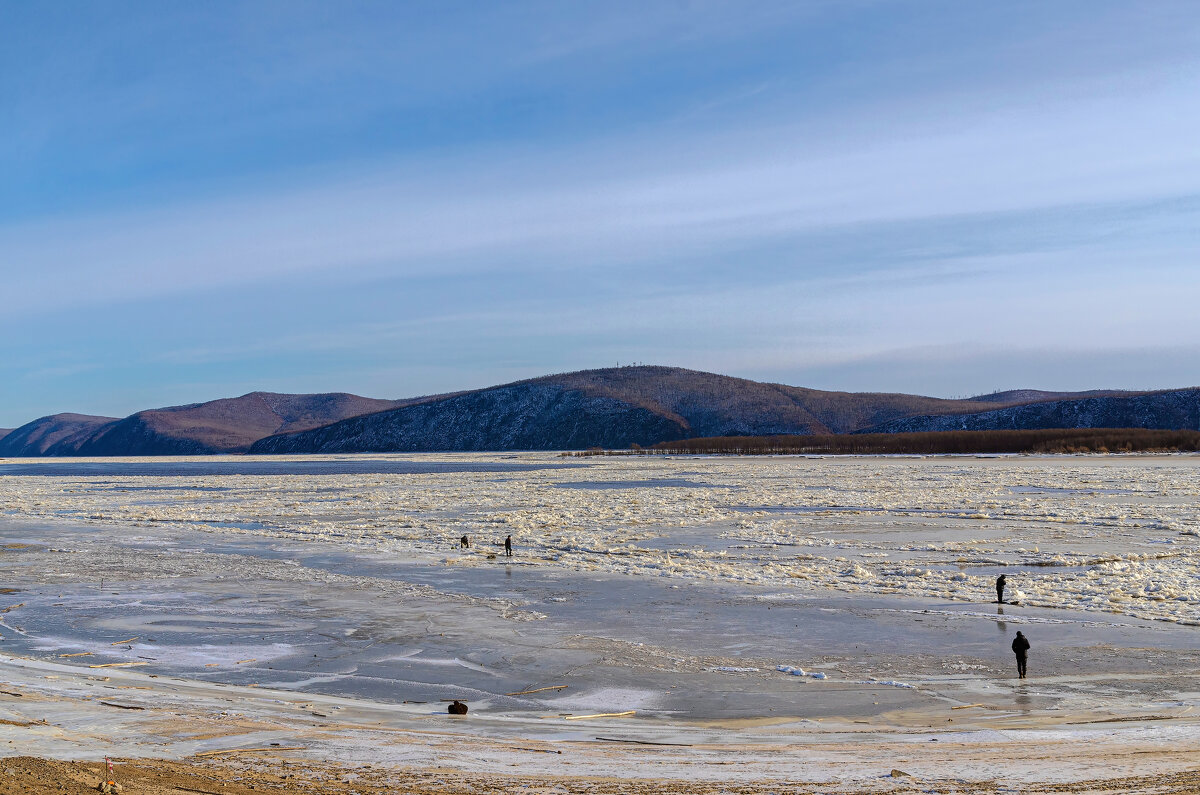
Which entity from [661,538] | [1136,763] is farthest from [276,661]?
[661,538]

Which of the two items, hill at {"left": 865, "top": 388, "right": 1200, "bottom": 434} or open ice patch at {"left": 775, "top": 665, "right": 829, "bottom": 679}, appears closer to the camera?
open ice patch at {"left": 775, "top": 665, "right": 829, "bottom": 679}

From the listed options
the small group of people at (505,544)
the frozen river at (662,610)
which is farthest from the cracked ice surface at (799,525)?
the small group of people at (505,544)

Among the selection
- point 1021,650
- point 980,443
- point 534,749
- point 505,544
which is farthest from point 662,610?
point 980,443

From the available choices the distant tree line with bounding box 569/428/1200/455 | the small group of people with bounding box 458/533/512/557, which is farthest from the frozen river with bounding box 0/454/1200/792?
the distant tree line with bounding box 569/428/1200/455

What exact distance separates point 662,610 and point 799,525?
15007 mm

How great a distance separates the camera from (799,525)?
30750 millimetres

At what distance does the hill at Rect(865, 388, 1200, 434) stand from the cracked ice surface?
13549 cm

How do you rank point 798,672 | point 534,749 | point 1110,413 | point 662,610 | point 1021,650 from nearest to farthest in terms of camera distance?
point 534,749 → point 1021,650 → point 798,672 → point 662,610 → point 1110,413

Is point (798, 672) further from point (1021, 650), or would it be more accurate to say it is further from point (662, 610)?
point (662, 610)

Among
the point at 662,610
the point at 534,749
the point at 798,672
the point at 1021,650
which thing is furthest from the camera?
the point at 662,610

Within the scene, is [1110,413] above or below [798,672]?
above

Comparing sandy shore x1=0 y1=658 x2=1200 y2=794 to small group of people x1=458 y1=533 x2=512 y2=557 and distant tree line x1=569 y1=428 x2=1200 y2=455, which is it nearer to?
small group of people x1=458 y1=533 x2=512 y2=557

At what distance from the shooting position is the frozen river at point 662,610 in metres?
11.2

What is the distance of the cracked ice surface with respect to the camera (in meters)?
19.5
